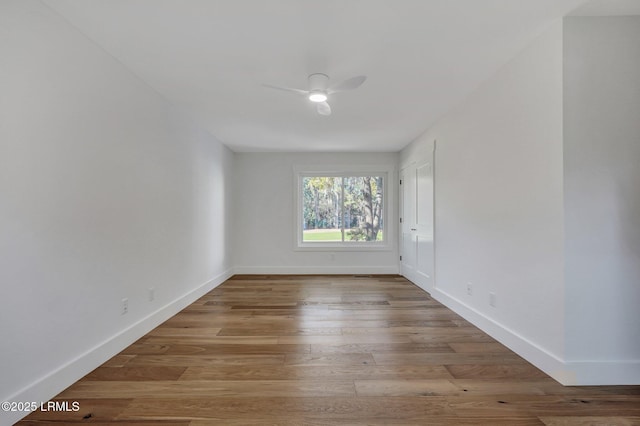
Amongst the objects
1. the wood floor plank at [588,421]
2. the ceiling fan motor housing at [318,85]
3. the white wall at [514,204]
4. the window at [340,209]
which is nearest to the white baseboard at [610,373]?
the white wall at [514,204]

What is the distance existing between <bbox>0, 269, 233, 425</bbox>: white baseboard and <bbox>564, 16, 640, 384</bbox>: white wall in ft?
10.1

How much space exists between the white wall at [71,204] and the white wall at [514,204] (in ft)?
10.1

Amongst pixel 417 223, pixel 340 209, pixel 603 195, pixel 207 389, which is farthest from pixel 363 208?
pixel 207 389

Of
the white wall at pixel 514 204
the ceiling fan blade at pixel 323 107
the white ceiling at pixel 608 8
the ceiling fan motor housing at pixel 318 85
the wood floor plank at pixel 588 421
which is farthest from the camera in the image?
the ceiling fan blade at pixel 323 107

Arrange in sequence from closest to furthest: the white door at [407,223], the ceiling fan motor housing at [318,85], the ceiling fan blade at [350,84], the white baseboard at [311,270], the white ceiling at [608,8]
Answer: the white ceiling at [608,8]
the ceiling fan blade at [350,84]
the ceiling fan motor housing at [318,85]
the white door at [407,223]
the white baseboard at [311,270]

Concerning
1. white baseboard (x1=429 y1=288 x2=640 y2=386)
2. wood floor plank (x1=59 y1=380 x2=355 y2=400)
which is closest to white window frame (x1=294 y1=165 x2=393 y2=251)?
white baseboard (x1=429 y1=288 x2=640 y2=386)

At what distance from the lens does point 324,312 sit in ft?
11.0

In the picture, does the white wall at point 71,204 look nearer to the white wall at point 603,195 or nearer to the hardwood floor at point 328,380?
the hardwood floor at point 328,380

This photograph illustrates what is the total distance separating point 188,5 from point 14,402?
90.2 inches

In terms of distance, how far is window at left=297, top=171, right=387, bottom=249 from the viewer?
5.81 metres

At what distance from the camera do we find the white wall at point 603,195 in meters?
1.84

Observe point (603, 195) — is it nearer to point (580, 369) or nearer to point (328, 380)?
point (580, 369)

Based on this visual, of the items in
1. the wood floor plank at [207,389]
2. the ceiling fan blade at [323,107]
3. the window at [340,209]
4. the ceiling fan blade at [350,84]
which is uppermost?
the ceiling fan blade at [350,84]

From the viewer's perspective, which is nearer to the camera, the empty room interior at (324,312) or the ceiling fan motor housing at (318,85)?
the empty room interior at (324,312)
